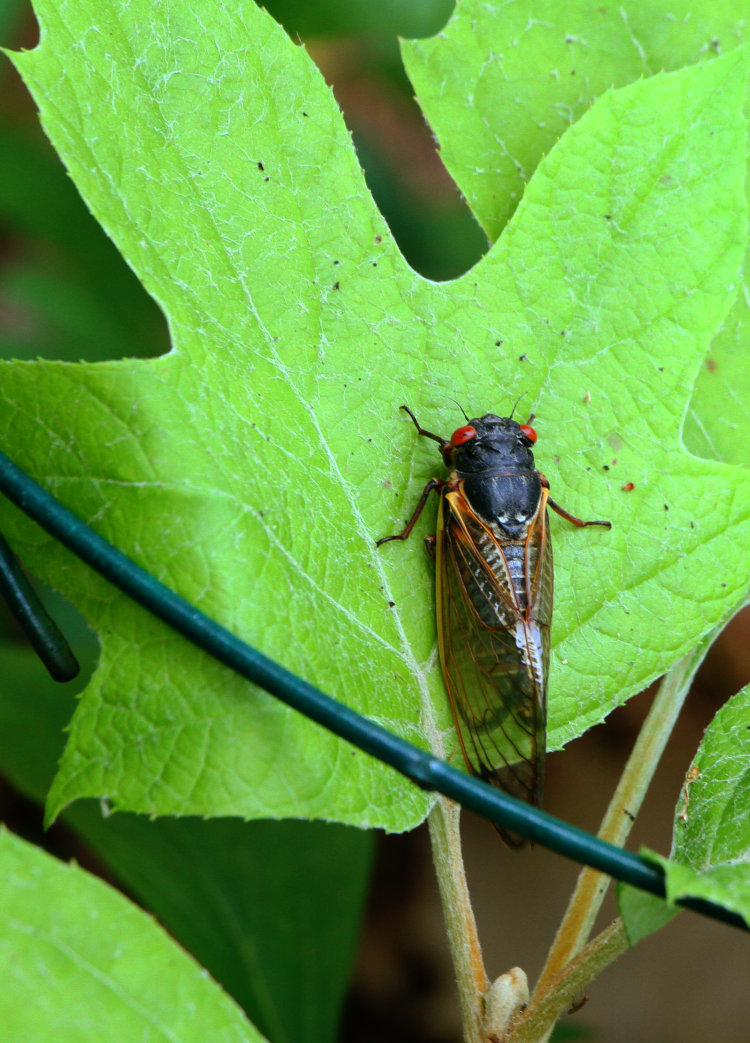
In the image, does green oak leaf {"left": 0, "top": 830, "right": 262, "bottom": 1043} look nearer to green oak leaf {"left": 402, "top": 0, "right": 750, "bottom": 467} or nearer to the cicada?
the cicada

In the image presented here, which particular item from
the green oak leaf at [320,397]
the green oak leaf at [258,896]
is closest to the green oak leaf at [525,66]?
the green oak leaf at [320,397]

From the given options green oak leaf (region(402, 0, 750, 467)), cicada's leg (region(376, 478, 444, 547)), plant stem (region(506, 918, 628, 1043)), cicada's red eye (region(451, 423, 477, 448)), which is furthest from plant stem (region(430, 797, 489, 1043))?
green oak leaf (region(402, 0, 750, 467))

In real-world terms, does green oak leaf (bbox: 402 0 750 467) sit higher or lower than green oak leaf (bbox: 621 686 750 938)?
higher

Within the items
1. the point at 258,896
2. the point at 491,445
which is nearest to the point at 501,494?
the point at 491,445

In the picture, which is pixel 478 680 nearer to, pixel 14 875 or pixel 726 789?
pixel 726 789

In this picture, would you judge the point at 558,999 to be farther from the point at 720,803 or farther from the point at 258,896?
the point at 258,896

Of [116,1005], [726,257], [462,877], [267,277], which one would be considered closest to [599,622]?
[462,877]
